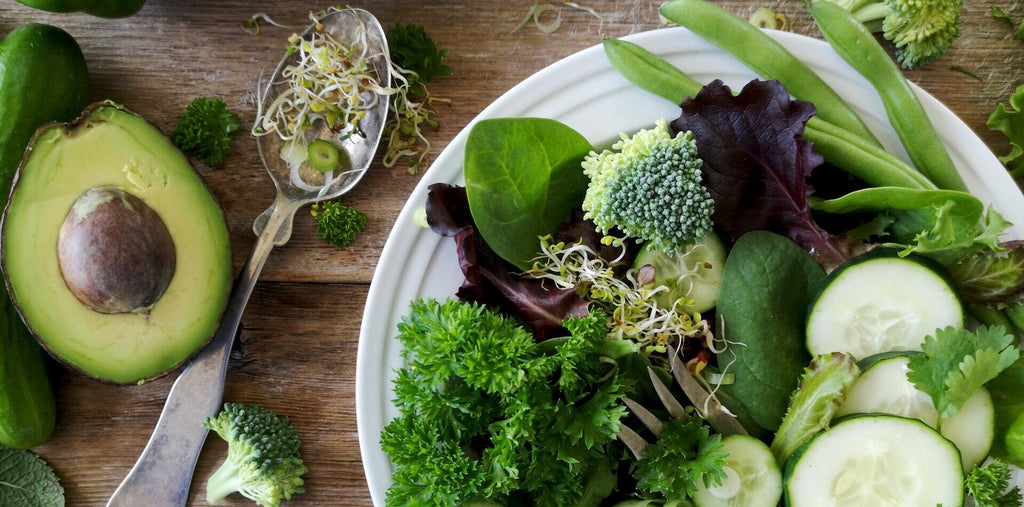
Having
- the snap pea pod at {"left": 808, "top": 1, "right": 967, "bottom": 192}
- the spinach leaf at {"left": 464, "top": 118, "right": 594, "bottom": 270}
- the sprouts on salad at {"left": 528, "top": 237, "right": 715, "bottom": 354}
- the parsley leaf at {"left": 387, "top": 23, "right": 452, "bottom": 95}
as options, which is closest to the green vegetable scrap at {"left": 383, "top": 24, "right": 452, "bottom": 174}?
the parsley leaf at {"left": 387, "top": 23, "right": 452, "bottom": 95}

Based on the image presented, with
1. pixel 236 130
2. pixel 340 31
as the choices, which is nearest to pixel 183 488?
pixel 236 130

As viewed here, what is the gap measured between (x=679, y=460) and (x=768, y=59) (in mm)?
1034

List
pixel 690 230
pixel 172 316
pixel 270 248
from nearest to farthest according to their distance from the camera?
pixel 690 230
pixel 172 316
pixel 270 248

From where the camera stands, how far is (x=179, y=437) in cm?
197

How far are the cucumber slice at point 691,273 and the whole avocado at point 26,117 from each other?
1.62 metres

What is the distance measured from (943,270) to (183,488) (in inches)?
84.1

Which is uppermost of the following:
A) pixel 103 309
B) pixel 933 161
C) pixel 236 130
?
pixel 933 161

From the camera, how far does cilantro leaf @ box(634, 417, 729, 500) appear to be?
1563 millimetres

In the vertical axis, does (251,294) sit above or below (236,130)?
below

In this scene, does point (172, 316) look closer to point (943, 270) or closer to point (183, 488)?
point (183, 488)

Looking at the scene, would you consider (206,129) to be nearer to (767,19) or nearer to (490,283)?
(490,283)

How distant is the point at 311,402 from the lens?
2.02 meters

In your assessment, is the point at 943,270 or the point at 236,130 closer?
the point at 943,270

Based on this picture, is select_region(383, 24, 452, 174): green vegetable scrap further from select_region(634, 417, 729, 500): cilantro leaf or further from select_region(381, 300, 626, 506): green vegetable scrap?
select_region(634, 417, 729, 500): cilantro leaf
